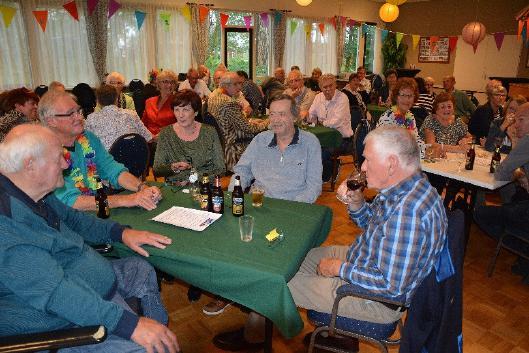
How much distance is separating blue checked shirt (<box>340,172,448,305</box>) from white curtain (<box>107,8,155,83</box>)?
8.16 meters

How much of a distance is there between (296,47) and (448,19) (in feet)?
16.7

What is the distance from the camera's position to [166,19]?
888 centimetres

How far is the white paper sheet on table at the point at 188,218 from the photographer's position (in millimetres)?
1925

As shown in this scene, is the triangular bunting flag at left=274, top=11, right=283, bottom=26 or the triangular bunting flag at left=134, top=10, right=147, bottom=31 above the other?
the triangular bunting flag at left=274, top=11, right=283, bottom=26

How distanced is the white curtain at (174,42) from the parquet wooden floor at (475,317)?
730cm

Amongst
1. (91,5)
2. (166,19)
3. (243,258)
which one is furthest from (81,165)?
(166,19)

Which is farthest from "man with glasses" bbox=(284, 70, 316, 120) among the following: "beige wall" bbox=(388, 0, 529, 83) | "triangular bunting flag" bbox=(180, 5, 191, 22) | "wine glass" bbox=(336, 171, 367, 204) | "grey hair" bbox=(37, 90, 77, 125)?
"beige wall" bbox=(388, 0, 529, 83)

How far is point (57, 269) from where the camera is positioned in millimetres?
1408

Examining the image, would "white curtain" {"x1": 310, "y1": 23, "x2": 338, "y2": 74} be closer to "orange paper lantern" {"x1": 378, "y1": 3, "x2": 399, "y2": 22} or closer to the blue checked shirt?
"orange paper lantern" {"x1": 378, "y1": 3, "x2": 399, "y2": 22}

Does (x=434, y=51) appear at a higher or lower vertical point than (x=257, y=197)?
higher

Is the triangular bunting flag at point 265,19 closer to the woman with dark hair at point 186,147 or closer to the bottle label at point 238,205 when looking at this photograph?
the woman with dark hair at point 186,147

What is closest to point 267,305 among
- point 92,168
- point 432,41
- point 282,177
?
point 282,177

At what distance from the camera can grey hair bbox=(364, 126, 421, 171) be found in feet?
5.39

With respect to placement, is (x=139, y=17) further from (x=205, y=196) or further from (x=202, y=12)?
(x=205, y=196)
